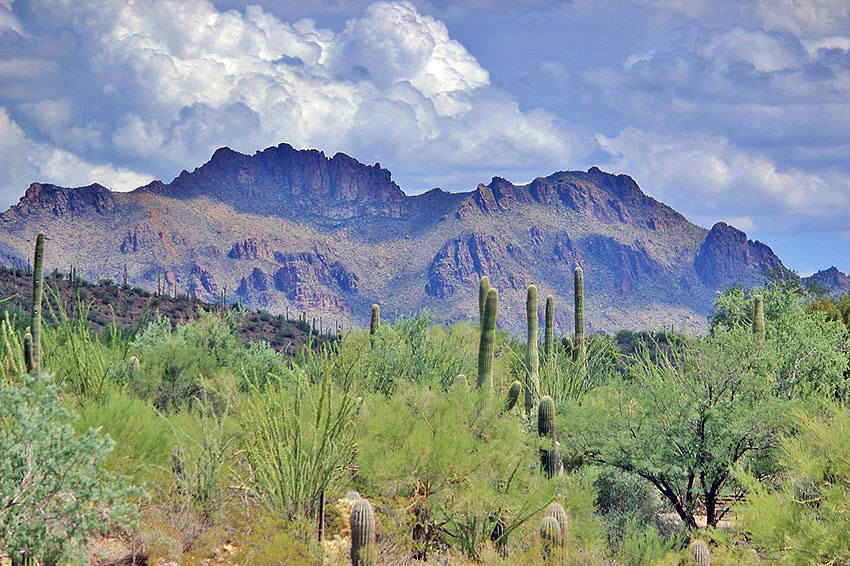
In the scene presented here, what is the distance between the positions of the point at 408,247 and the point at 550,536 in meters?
150

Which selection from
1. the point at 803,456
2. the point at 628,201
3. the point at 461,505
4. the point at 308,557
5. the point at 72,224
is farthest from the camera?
the point at 628,201

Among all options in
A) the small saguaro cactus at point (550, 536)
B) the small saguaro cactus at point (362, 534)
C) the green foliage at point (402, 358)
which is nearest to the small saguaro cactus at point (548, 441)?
the green foliage at point (402, 358)

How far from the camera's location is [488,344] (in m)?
20.6

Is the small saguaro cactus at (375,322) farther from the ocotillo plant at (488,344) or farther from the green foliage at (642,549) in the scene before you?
the green foliage at (642,549)

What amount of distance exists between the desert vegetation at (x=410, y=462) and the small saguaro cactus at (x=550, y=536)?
22 millimetres

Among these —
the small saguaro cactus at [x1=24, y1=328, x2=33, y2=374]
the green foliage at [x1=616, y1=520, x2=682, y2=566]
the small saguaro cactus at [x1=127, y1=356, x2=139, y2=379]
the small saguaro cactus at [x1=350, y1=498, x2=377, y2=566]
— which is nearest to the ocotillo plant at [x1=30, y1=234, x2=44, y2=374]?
the small saguaro cactus at [x1=24, y1=328, x2=33, y2=374]

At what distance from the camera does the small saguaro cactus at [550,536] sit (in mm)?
12953

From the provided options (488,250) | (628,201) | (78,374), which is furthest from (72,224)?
(78,374)

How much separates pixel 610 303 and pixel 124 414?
438ft

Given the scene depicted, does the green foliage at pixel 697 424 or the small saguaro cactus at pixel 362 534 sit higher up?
the green foliage at pixel 697 424

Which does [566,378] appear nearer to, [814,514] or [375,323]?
[375,323]

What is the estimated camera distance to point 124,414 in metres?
12.7

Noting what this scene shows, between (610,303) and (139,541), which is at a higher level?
(610,303)

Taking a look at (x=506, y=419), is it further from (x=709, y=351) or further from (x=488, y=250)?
(x=488, y=250)
